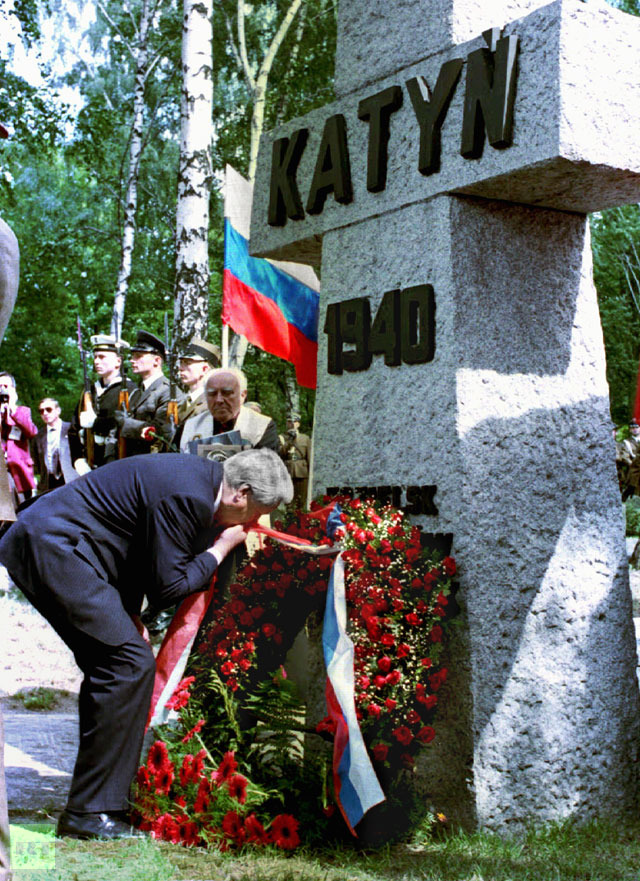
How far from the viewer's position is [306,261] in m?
5.94

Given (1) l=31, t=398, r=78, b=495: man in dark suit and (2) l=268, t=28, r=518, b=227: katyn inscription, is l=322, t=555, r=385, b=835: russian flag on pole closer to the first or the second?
(2) l=268, t=28, r=518, b=227: katyn inscription

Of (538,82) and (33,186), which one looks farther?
(33,186)

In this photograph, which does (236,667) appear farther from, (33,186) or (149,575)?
(33,186)

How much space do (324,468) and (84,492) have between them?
1315 mm

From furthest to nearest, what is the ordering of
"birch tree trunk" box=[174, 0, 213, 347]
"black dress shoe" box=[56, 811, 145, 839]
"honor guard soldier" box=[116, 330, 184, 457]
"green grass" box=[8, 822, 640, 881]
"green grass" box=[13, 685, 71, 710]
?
"birch tree trunk" box=[174, 0, 213, 347] < "honor guard soldier" box=[116, 330, 184, 457] < "green grass" box=[13, 685, 71, 710] < "black dress shoe" box=[56, 811, 145, 839] < "green grass" box=[8, 822, 640, 881]

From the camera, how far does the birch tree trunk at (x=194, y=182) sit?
1025 centimetres

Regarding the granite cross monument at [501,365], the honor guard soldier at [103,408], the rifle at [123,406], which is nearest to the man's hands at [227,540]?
the granite cross monument at [501,365]

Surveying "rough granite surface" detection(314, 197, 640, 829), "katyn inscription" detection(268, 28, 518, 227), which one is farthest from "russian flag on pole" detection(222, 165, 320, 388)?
"rough granite surface" detection(314, 197, 640, 829)

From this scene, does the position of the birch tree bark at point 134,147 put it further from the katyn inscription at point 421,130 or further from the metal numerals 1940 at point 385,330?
the metal numerals 1940 at point 385,330

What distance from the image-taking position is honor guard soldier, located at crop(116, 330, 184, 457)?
26.9ft

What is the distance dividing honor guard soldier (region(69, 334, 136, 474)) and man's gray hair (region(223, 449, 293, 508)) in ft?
14.9

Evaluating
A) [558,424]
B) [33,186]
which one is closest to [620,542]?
[558,424]

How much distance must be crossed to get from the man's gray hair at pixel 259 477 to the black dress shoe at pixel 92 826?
126cm

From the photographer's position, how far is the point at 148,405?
8.49 m
